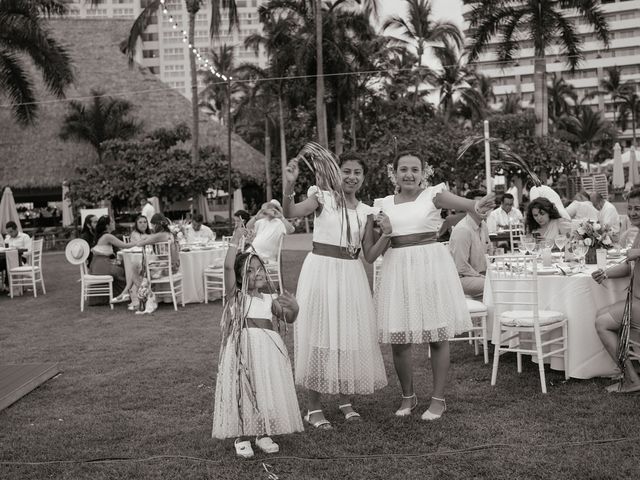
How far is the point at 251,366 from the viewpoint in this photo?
12.6 feet

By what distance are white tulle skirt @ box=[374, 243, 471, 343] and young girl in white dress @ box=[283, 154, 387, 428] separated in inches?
5.7

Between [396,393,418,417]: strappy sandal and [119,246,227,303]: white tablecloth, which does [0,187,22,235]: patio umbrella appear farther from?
[396,393,418,417]: strappy sandal

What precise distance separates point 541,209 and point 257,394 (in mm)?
4307

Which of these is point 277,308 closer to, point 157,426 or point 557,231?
point 157,426

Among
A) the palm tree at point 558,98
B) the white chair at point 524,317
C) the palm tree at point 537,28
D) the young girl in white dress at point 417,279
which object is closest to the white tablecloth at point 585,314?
the white chair at point 524,317

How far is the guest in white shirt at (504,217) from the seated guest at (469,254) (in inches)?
207

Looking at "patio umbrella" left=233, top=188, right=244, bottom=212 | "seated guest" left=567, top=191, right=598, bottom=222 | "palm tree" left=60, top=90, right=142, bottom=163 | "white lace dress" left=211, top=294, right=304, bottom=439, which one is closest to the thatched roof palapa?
"palm tree" left=60, top=90, right=142, bottom=163

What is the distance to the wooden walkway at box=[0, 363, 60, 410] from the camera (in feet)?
17.1

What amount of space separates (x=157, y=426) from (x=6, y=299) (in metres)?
8.51

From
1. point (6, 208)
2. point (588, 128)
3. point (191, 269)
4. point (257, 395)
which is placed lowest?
point (257, 395)

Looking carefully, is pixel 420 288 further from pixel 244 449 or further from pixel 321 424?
pixel 244 449

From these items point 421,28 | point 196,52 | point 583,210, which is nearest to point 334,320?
point 583,210

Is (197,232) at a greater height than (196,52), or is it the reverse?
(196,52)

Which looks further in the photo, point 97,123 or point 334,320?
point 97,123
